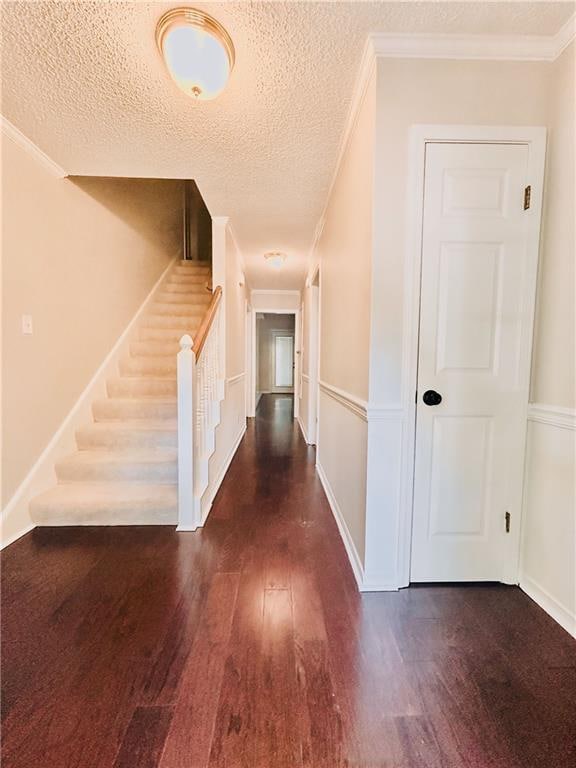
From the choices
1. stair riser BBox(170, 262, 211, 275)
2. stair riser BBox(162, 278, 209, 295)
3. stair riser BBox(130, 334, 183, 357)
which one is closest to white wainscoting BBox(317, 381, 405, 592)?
stair riser BBox(130, 334, 183, 357)

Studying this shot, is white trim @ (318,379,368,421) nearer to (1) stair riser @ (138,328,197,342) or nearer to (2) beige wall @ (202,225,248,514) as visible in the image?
(2) beige wall @ (202,225,248,514)

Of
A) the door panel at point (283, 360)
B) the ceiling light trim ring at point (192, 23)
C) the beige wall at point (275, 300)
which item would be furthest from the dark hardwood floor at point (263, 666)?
the door panel at point (283, 360)

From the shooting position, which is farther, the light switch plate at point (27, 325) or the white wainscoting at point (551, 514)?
the light switch plate at point (27, 325)

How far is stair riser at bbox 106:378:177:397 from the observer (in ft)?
10.0

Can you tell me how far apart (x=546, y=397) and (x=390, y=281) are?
0.85 meters

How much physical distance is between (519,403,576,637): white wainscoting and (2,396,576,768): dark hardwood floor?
0.10 meters

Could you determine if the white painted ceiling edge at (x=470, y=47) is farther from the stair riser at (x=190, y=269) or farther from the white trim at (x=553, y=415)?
the stair riser at (x=190, y=269)

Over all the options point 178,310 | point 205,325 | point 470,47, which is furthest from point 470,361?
point 178,310

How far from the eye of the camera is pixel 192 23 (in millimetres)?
1256

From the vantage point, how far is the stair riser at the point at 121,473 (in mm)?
2412

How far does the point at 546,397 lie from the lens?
151 cm

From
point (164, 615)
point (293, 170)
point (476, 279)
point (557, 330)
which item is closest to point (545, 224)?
point (476, 279)

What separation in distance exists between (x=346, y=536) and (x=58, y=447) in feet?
6.69

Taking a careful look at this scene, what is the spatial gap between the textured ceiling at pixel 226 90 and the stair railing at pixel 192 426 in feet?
3.56
